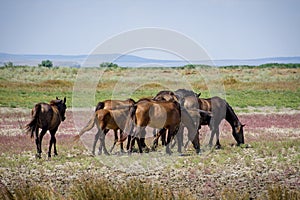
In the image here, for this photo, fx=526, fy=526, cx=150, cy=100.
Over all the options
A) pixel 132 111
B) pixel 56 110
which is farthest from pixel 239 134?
pixel 56 110

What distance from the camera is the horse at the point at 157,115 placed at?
48.0 ft

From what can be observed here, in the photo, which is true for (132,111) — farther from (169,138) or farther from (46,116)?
(46,116)

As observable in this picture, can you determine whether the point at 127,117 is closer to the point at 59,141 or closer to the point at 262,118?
the point at 59,141

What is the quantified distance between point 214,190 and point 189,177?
133 centimetres

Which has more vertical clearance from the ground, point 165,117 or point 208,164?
point 165,117

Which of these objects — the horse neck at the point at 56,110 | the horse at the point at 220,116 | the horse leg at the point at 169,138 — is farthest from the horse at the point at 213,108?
the horse neck at the point at 56,110

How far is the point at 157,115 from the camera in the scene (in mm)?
14773

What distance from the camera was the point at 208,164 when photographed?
532 inches

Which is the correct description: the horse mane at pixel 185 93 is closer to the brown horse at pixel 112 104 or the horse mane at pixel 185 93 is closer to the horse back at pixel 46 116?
the brown horse at pixel 112 104

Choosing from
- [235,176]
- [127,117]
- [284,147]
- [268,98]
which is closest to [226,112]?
[284,147]

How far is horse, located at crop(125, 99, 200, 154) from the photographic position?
48.0 ft

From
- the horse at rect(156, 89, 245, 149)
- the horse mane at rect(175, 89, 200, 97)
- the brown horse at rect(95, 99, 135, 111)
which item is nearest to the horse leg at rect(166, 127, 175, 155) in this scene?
the horse at rect(156, 89, 245, 149)

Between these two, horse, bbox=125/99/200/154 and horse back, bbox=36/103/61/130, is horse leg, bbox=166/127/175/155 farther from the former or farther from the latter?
horse back, bbox=36/103/61/130

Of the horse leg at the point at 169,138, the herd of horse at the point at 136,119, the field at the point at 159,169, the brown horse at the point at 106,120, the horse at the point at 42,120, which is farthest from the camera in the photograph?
the horse leg at the point at 169,138
